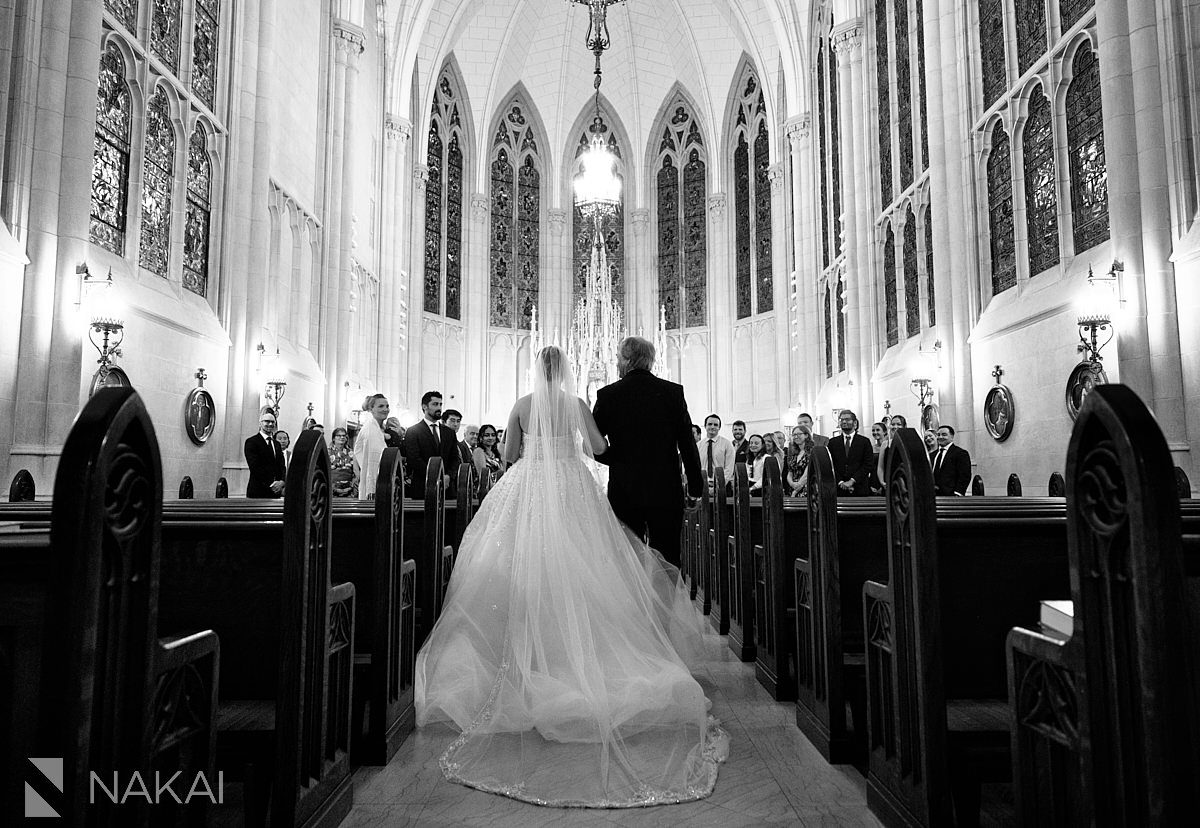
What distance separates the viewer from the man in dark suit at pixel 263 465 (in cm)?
861

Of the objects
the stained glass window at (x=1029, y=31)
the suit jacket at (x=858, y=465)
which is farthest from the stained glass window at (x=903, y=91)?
the suit jacket at (x=858, y=465)

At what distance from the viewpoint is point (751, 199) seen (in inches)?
916

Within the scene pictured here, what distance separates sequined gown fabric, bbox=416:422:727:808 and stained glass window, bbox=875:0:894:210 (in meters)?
12.0

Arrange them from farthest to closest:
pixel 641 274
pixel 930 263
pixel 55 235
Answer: pixel 641 274, pixel 930 263, pixel 55 235

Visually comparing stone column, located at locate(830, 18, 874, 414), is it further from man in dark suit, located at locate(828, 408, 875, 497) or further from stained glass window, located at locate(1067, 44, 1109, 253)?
stained glass window, located at locate(1067, 44, 1109, 253)

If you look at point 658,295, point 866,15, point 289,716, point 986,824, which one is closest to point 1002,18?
point 866,15

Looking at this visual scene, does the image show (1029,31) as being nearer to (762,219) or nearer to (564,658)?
(564,658)

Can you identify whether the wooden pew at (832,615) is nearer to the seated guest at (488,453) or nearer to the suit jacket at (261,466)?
the suit jacket at (261,466)

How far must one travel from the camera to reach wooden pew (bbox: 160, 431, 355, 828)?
7.45 feet

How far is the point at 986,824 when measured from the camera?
2.35 meters

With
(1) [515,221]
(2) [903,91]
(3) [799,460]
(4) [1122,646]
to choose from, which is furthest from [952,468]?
(1) [515,221]

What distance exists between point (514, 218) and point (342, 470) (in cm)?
1759

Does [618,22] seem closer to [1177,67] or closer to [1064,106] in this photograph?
[1064,106]

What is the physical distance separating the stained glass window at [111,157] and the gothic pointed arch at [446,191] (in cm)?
1387
